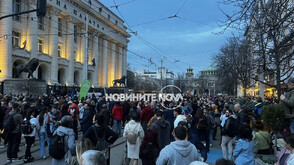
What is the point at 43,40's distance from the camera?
3672cm

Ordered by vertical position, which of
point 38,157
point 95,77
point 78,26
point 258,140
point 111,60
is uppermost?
point 78,26

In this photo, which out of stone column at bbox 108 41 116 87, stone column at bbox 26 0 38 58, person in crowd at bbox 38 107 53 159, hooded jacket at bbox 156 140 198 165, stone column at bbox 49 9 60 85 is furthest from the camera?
stone column at bbox 108 41 116 87

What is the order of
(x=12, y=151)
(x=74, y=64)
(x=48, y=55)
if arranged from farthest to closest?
(x=74, y=64)
(x=48, y=55)
(x=12, y=151)

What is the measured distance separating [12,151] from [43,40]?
32027 millimetres

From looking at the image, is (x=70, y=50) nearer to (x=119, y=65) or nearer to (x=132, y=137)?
(x=119, y=65)

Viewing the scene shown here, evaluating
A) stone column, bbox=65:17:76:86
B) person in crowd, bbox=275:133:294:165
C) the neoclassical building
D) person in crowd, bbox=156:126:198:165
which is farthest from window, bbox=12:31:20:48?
person in crowd, bbox=275:133:294:165

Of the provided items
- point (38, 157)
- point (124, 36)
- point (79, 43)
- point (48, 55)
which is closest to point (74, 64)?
point (79, 43)

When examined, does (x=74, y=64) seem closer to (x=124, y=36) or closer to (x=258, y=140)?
(x=124, y=36)

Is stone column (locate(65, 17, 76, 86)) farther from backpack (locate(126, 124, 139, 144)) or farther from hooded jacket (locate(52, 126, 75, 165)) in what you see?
hooded jacket (locate(52, 126, 75, 165))

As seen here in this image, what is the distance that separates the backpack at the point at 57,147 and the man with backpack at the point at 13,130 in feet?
10.7

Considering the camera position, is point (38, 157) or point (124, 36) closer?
point (38, 157)

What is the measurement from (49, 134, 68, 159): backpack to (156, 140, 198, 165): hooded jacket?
2.39m

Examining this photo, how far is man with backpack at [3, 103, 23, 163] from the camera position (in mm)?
7652

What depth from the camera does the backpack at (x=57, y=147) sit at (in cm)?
508
